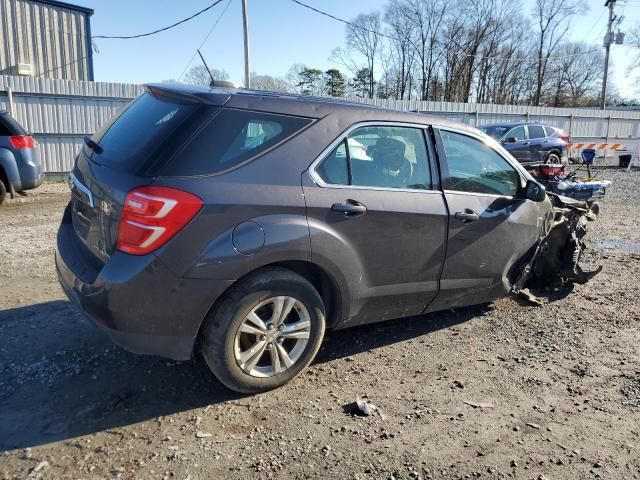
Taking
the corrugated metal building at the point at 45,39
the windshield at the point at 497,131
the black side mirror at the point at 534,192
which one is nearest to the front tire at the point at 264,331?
the black side mirror at the point at 534,192

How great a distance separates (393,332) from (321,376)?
3.15ft

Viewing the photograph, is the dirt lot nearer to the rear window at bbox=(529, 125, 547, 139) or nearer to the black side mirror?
the black side mirror

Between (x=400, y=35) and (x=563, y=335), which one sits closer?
(x=563, y=335)

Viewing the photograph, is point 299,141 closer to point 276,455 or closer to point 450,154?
point 450,154

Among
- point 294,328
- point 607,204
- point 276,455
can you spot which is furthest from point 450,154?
point 607,204

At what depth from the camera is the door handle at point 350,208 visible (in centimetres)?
321

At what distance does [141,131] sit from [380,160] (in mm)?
1555

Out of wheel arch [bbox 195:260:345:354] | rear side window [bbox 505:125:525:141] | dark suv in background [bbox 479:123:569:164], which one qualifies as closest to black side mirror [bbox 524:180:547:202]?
wheel arch [bbox 195:260:345:354]

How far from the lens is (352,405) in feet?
10.4

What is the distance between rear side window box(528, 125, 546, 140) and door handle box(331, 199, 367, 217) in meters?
16.8

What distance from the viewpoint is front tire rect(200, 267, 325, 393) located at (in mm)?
2965

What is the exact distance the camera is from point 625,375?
12.1ft

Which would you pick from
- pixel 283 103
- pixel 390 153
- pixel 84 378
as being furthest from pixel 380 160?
pixel 84 378

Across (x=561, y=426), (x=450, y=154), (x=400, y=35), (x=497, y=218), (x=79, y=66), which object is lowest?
(x=561, y=426)
